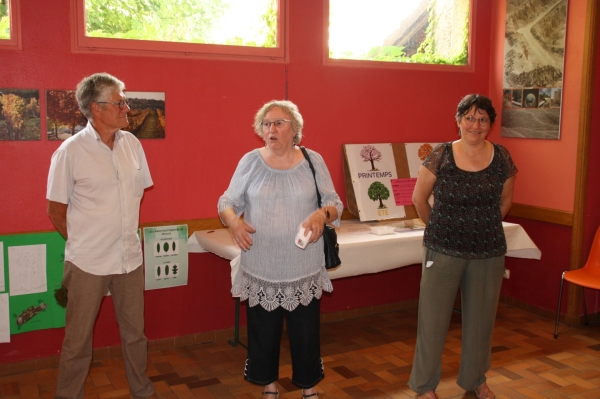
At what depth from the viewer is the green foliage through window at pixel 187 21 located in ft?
12.9

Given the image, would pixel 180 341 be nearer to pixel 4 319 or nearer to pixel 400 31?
pixel 4 319

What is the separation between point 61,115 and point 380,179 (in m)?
2.34

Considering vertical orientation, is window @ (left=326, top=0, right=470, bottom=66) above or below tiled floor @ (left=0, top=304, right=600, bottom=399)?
above

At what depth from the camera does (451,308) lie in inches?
130

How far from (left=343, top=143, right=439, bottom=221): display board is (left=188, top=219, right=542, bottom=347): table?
10.7 inches

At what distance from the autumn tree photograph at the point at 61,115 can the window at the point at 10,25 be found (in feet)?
1.08

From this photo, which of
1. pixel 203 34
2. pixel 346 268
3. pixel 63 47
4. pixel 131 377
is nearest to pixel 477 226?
pixel 346 268

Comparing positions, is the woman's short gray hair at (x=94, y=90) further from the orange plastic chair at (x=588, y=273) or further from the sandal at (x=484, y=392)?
the orange plastic chair at (x=588, y=273)

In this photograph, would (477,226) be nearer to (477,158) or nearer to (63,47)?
(477,158)

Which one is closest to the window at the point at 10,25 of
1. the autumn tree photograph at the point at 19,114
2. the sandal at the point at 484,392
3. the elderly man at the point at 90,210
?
the autumn tree photograph at the point at 19,114

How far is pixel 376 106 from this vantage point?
16.1 ft

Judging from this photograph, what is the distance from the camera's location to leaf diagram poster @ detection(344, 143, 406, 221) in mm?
4742

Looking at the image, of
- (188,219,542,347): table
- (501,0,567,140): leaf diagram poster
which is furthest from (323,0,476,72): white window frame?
(188,219,542,347): table

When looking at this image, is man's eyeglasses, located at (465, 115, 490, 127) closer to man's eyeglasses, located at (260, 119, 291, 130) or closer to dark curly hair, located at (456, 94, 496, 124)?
dark curly hair, located at (456, 94, 496, 124)
